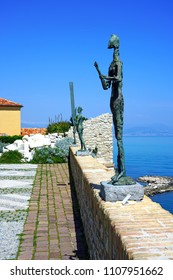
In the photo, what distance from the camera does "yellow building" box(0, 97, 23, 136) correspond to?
3378 centimetres

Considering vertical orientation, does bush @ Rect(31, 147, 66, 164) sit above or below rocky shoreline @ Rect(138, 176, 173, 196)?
above

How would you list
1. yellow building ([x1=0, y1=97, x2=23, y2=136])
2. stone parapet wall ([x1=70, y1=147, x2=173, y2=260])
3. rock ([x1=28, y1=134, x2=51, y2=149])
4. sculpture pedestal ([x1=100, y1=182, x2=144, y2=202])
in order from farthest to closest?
yellow building ([x1=0, y1=97, x2=23, y2=136]) → rock ([x1=28, y1=134, x2=51, y2=149]) → sculpture pedestal ([x1=100, y1=182, x2=144, y2=202]) → stone parapet wall ([x1=70, y1=147, x2=173, y2=260])

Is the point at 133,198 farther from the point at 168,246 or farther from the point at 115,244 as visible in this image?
the point at 168,246

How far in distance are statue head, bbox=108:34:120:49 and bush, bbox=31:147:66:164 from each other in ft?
40.9

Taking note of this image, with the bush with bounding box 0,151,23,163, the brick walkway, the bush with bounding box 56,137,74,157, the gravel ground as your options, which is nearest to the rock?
the bush with bounding box 56,137,74,157

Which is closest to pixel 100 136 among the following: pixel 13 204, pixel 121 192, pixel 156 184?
pixel 156 184

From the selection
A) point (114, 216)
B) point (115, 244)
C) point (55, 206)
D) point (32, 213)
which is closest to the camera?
point (115, 244)

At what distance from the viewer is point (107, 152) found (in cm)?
2088

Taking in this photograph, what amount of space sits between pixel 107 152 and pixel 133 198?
16943 mm

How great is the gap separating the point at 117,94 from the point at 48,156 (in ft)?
42.0

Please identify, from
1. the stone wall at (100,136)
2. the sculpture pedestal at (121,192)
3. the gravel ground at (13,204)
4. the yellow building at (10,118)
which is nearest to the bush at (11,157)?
the gravel ground at (13,204)

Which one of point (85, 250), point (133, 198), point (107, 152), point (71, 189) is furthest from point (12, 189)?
point (107, 152)

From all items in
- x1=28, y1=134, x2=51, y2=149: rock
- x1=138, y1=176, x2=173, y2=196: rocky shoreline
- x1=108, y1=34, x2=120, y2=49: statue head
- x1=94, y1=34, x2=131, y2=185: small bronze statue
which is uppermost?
x1=108, y1=34, x2=120, y2=49: statue head

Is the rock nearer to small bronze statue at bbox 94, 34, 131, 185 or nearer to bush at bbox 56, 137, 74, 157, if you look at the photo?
bush at bbox 56, 137, 74, 157
